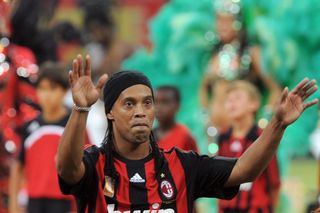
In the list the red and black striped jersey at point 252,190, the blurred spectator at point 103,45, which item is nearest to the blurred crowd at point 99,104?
the red and black striped jersey at point 252,190

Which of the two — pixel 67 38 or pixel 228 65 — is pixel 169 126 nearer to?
pixel 228 65

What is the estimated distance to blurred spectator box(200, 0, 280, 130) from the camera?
1346 cm

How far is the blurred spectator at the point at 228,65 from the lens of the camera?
13.5 metres

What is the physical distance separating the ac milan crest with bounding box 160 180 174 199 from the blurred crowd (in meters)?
3.72

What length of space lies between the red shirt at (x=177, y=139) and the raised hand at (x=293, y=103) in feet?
14.2

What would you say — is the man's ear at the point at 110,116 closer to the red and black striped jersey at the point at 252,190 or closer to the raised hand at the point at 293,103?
the raised hand at the point at 293,103

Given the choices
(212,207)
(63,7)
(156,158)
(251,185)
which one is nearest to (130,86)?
(156,158)

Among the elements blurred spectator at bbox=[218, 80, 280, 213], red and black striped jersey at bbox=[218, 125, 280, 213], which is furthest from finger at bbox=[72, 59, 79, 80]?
red and black striped jersey at bbox=[218, 125, 280, 213]

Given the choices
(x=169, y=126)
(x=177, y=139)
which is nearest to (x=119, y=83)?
(x=177, y=139)

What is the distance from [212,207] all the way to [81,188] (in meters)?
7.08

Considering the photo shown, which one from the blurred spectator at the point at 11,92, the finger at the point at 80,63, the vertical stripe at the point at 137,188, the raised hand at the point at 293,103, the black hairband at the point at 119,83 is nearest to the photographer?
the finger at the point at 80,63

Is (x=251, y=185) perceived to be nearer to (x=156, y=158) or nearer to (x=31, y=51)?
(x=156, y=158)

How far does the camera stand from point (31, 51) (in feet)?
46.3

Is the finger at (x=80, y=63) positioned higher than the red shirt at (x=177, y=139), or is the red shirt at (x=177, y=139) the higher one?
the red shirt at (x=177, y=139)
